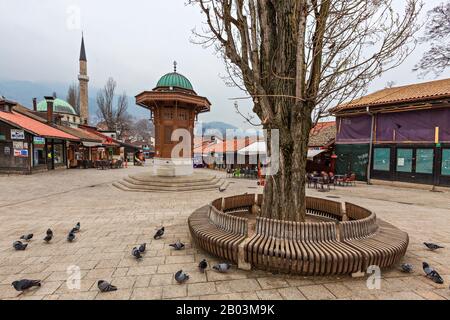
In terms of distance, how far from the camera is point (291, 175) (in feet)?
13.8

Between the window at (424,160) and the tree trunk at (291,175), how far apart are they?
43.9ft

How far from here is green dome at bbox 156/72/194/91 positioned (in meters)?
13.7

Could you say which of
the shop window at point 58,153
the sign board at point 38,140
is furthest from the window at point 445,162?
the shop window at point 58,153

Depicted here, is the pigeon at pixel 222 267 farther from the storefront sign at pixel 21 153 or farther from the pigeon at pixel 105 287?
the storefront sign at pixel 21 153

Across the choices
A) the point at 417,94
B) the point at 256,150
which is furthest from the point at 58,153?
the point at 417,94

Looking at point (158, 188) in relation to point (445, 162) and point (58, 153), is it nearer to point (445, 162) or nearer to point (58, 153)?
point (445, 162)

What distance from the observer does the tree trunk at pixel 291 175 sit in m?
4.10

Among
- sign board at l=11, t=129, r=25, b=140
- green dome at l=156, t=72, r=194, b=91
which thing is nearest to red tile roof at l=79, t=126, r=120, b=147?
sign board at l=11, t=129, r=25, b=140

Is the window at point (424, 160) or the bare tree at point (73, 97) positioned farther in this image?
the bare tree at point (73, 97)

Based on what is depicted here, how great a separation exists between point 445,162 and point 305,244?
14196 mm

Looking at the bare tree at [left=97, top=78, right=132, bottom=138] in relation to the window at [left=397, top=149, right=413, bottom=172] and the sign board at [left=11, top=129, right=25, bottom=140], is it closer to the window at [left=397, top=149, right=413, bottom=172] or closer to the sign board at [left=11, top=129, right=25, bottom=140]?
the sign board at [left=11, top=129, right=25, bottom=140]

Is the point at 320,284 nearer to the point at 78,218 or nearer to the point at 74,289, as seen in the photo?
the point at 74,289
